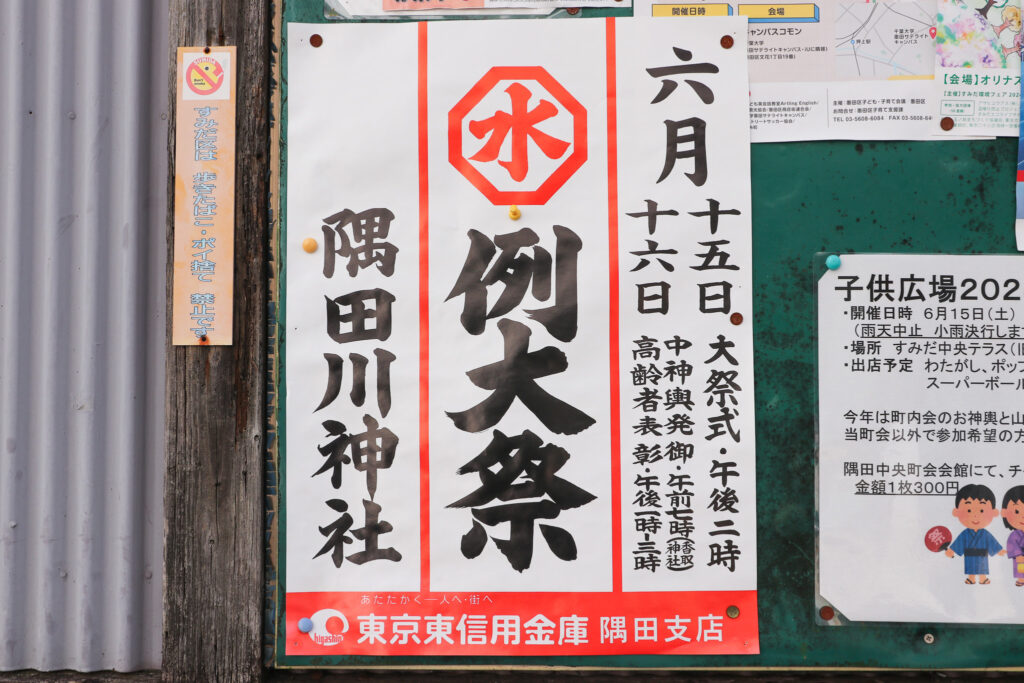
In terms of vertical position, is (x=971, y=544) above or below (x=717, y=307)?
below

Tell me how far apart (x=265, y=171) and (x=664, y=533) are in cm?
167

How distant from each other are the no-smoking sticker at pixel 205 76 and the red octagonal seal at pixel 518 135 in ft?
2.38

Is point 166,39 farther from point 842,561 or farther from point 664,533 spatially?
point 842,561

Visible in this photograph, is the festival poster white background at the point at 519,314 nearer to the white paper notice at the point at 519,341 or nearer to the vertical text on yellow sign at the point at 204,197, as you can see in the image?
the white paper notice at the point at 519,341

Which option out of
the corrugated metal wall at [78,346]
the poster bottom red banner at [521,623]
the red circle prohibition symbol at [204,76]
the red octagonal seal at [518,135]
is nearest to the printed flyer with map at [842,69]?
the red octagonal seal at [518,135]

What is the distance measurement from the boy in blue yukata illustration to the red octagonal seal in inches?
62.2

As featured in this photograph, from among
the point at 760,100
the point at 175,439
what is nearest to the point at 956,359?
the point at 760,100

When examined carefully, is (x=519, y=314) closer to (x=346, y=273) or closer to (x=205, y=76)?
(x=346, y=273)

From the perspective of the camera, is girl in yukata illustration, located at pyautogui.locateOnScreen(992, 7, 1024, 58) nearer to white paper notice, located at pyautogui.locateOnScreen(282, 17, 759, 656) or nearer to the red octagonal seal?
white paper notice, located at pyautogui.locateOnScreen(282, 17, 759, 656)

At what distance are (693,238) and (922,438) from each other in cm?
92

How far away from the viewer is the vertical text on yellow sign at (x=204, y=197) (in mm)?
1960

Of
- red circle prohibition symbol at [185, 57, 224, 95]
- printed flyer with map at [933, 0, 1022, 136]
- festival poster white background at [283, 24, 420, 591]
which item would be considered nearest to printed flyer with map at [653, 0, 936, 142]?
printed flyer with map at [933, 0, 1022, 136]

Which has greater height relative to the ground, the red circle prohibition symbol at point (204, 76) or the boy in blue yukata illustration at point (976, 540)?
the red circle prohibition symbol at point (204, 76)

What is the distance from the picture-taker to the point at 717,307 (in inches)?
76.7
